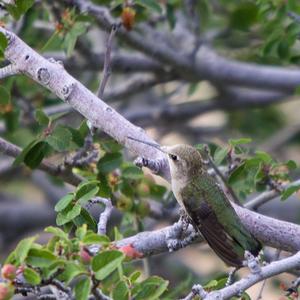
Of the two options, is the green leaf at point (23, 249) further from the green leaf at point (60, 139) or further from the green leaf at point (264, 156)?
the green leaf at point (264, 156)

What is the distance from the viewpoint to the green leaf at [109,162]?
156 inches

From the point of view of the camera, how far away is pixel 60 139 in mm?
3809

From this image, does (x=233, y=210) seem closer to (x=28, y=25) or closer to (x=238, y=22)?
(x=28, y=25)

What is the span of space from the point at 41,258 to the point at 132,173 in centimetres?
146

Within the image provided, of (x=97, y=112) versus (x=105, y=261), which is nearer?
(x=105, y=261)

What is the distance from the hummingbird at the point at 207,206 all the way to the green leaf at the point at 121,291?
2.50ft

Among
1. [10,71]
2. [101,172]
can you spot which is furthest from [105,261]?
[101,172]

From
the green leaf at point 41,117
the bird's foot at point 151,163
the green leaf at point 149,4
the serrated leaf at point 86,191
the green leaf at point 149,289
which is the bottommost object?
the green leaf at point 149,289

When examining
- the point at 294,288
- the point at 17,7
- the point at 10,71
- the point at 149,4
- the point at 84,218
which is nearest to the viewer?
Result: the point at 294,288

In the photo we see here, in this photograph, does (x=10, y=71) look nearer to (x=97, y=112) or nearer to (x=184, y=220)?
(x=97, y=112)

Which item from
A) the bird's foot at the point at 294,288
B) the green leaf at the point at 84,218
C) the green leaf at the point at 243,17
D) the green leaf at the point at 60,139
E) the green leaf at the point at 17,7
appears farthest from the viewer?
the green leaf at the point at 243,17

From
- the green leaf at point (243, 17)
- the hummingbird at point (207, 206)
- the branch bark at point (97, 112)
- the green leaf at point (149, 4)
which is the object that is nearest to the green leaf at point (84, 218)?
the branch bark at point (97, 112)

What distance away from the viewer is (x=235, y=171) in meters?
3.89

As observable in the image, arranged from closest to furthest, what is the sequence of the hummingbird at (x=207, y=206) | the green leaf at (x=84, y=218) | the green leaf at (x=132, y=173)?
the green leaf at (x=84, y=218) → the hummingbird at (x=207, y=206) → the green leaf at (x=132, y=173)
